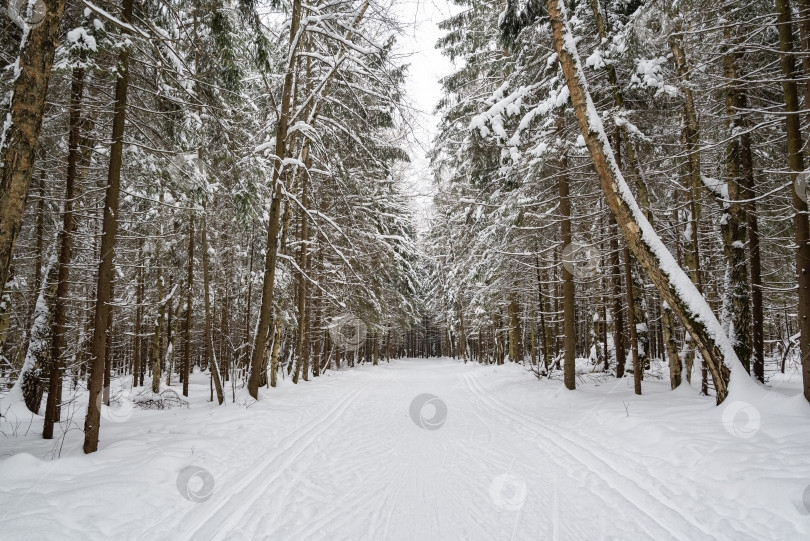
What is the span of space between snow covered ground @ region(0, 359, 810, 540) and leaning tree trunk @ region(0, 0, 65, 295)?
8.07ft

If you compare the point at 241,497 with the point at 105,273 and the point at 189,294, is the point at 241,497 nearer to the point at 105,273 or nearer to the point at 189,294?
the point at 105,273

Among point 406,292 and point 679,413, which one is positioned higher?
point 406,292

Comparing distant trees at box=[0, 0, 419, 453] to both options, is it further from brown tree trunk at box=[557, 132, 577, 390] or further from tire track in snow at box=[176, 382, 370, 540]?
brown tree trunk at box=[557, 132, 577, 390]

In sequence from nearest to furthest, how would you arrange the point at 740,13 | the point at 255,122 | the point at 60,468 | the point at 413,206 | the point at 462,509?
the point at 462,509, the point at 60,468, the point at 740,13, the point at 255,122, the point at 413,206

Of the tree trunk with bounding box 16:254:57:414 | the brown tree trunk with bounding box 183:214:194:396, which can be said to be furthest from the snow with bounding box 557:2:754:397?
the tree trunk with bounding box 16:254:57:414

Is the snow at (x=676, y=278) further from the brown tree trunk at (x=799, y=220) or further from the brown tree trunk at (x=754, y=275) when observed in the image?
the brown tree trunk at (x=754, y=275)

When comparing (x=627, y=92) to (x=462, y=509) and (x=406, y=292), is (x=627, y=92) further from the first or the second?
(x=406, y=292)

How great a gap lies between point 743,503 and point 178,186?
33.5 feet

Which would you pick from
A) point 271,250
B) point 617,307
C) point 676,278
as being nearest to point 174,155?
point 271,250

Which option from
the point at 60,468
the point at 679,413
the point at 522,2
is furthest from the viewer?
the point at 522,2

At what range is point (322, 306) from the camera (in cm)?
2033

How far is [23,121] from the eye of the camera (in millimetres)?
3545

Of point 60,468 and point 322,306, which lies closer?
point 60,468

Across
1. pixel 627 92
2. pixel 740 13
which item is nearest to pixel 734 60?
pixel 740 13
